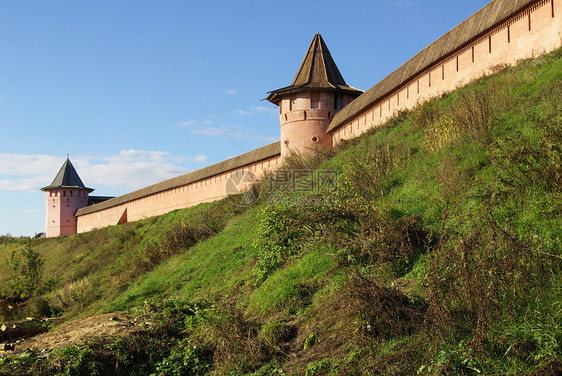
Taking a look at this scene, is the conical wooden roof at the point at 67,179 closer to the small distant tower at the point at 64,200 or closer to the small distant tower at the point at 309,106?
the small distant tower at the point at 64,200

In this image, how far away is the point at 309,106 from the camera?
1692cm

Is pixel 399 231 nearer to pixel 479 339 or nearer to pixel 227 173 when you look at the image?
pixel 479 339

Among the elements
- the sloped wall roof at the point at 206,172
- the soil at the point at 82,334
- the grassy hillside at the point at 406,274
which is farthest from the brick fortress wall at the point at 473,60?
the soil at the point at 82,334

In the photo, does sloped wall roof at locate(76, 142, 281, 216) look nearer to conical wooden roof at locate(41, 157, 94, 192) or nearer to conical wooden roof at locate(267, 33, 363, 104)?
conical wooden roof at locate(267, 33, 363, 104)

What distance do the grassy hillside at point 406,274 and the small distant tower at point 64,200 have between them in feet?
110

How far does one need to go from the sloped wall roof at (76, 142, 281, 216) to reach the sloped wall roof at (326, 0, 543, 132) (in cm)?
435

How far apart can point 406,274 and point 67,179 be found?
4120 cm

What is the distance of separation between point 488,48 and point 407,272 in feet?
22.4

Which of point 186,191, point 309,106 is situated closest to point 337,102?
point 309,106

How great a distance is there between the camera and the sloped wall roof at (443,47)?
9727mm

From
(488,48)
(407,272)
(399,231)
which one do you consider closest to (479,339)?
(407,272)

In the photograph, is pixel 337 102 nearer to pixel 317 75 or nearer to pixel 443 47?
pixel 317 75

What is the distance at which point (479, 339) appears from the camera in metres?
3.41

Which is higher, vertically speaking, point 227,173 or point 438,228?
point 227,173
